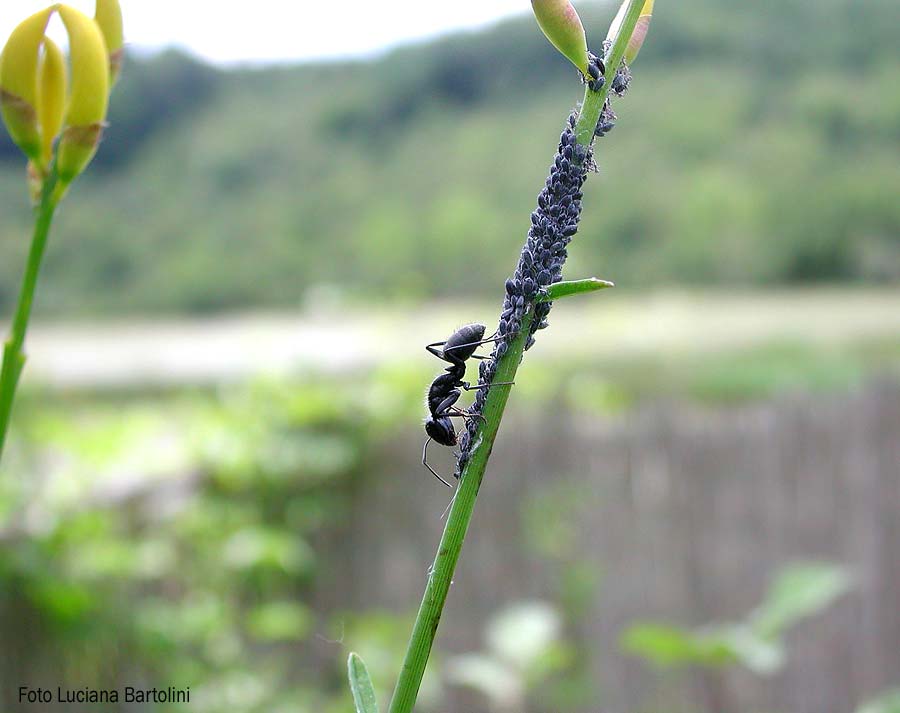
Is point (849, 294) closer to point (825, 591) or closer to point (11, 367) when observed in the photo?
point (825, 591)

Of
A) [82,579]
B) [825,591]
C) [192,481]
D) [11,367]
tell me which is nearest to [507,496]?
[192,481]

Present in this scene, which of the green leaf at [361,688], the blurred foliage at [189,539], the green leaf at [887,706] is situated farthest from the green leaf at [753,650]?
the blurred foliage at [189,539]

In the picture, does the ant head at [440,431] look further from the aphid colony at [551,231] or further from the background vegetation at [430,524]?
the aphid colony at [551,231]

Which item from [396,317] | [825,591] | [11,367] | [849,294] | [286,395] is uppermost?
[849,294]

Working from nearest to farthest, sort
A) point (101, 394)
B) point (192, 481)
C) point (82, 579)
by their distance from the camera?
1. point (82, 579)
2. point (192, 481)
3. point (101, 394)

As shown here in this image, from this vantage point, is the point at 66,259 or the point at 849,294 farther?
the point at 849,294

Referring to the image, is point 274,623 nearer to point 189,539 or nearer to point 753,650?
point 189,539
